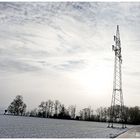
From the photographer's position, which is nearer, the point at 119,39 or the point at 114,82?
the point at 114,82

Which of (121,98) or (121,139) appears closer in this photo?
(121,139)

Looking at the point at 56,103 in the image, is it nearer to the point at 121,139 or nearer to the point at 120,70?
the point at 120,70

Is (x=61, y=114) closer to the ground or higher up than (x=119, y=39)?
closer to the ground

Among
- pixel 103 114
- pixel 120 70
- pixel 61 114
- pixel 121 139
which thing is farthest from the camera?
pixel 103 114

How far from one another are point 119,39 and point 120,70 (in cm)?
617

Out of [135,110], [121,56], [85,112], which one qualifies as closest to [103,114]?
[85,112]

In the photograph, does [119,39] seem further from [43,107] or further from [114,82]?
[43,107]

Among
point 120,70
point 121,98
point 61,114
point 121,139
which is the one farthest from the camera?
Result: point 61,114

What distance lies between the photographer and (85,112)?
522 feet

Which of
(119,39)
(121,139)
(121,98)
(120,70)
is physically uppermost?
(119,39)

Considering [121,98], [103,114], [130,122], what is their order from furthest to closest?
[103,114]
[130,122]
[121,98]

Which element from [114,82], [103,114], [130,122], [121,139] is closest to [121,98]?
[114,82]

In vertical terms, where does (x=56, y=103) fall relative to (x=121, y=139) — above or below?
above

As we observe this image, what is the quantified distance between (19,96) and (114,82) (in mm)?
99238
